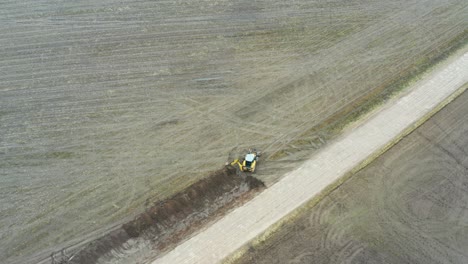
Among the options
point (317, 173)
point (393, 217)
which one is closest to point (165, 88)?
point (317, 173)

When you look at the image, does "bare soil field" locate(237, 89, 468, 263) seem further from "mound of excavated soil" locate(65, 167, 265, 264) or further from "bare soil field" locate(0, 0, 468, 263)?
"bare soil field" locate(0, 0, 468, 263)

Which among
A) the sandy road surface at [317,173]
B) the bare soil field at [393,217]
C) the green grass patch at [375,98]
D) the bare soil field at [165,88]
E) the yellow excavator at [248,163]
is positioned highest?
the bare soil field at [165,88]

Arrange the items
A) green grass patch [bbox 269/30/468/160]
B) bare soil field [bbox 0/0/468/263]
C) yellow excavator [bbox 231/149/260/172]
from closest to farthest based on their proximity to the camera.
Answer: bare soil field [bbox 0/0/468/263] → yellow excavator [bbox 231/149/260/172] → green grass patch [bbox 269/30/468/160]

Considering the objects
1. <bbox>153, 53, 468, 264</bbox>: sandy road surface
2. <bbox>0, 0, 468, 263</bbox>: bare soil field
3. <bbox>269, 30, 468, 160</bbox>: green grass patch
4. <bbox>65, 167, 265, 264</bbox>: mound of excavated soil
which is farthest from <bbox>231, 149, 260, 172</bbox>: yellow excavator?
<bbox>153, 53, 468, 264</bbox>: sandy road surface

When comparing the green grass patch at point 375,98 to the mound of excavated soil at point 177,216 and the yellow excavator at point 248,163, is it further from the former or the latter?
the mound of excavated soil at point 177,216

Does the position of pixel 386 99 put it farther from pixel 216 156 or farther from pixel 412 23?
pixel 216 156

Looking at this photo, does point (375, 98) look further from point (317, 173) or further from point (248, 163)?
point (248, 163)

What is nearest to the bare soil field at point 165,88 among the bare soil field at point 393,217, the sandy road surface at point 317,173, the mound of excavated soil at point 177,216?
the mound of excavated soil at point 177,216
